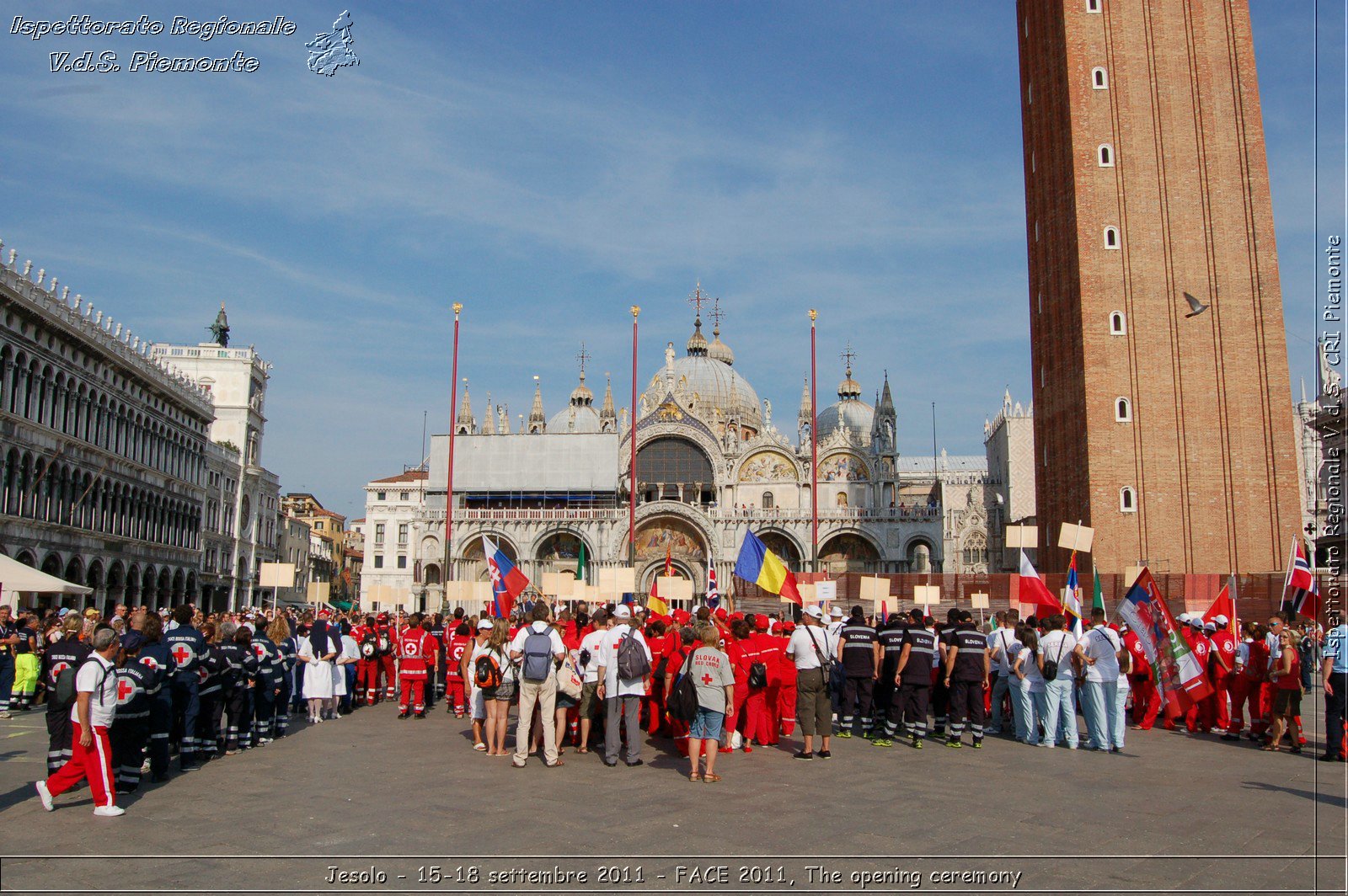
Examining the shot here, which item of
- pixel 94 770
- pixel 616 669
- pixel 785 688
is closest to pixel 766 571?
pixel 785 688

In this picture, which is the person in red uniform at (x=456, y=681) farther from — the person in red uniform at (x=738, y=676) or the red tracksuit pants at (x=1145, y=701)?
the red tracksuit pants at (x=1145, y=701)

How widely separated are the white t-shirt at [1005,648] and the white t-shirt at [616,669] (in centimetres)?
527

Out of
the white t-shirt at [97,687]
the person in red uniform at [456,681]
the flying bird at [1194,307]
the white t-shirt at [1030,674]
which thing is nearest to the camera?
the white t-shirt at [97,687]

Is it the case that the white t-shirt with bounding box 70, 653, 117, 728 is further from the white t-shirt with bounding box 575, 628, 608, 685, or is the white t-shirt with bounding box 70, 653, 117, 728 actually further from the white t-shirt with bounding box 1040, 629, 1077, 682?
the white t-shirt with bounding box 1040, 629, 1077, 682

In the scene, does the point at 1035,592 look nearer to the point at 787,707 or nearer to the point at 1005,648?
the point at 1005,648

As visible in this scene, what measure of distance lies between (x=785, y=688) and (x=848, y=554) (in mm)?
42406

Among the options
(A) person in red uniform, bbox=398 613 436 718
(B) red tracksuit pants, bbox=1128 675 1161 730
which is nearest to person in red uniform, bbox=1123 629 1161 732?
(B) red tracksuit pants, bbox=1128 675 1161 730

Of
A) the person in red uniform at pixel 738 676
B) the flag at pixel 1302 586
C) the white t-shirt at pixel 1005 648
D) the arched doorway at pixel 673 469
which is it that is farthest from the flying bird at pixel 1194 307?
the arched doorway at pixel 673 469

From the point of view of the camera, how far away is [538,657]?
435 inches

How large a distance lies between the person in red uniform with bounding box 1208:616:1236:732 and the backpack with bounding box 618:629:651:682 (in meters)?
8.26

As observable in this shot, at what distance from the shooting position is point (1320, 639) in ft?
61.1

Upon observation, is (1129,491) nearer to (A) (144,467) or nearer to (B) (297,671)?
(B) (297,671)

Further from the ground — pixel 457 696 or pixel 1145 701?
pixel 1145 701

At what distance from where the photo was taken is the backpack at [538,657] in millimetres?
11000
